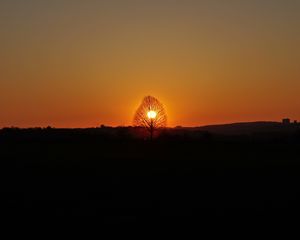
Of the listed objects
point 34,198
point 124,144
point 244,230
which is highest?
point 124,144

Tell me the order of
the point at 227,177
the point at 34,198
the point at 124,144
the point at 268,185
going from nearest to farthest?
the point at 34,198
the point at 268,185
the point at 227,177
the point at 124,144

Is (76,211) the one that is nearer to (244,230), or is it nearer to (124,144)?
(244,230)

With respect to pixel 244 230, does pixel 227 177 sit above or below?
above

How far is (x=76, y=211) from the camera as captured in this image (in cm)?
1769

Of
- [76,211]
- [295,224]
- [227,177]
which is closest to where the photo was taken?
[295,224]

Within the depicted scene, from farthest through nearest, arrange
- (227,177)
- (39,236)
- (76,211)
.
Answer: (227,177), (76,211), (39,236)

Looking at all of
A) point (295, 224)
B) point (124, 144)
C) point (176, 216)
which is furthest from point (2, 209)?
point (124, 144)

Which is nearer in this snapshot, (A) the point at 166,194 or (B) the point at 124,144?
(A) the point at 166,194

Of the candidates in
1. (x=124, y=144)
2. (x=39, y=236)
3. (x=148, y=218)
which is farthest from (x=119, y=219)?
(x=124, y=144)

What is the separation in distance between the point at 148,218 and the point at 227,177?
411 inches

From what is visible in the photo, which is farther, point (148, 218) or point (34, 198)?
point (34, 198)

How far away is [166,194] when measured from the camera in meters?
20.9

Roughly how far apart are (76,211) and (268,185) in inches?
364

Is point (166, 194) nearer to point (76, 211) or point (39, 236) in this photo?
point (76, 211)
